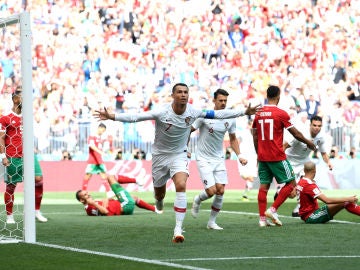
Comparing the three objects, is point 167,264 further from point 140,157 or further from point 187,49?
point 187,49

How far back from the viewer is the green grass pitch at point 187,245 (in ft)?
29.5

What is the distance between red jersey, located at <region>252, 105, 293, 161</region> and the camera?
14031 mm

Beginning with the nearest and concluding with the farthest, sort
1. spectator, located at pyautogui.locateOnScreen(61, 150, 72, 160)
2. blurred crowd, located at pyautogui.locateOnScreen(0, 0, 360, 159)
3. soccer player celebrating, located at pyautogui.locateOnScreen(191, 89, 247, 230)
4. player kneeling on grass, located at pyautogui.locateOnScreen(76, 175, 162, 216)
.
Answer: soccer player celebrating, located at pyautogui.locateOnScreen(191, 89, 247, 230) → player kneeling on grass, located at pyautogui.locateOnScreen(76, 175, 162, 216) → spectator, located at pyautogui.locateOnScreen(61, 150, 72, 160) → blurred crowd, located at pyautogui.locateOnScreen(0, 0, 360, 159)

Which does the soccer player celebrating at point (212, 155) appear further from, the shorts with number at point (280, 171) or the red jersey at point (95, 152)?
the red jersey at point (95, 152)

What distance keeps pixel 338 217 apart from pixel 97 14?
17.9 m

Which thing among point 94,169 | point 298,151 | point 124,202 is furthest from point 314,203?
point 94,169

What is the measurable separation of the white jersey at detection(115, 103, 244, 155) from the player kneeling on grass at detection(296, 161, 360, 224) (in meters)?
2.71

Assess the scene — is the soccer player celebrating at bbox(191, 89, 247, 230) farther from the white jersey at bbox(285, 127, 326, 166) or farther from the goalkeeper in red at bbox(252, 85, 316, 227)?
the white jersey at bbox(285, 127, 326, 166)

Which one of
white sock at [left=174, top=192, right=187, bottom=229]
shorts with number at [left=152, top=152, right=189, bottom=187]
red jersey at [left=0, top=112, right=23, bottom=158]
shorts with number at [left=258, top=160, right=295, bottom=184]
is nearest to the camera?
white sock at [left=174, top=192, right=187, bottom=229]

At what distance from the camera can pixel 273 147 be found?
1413 cm

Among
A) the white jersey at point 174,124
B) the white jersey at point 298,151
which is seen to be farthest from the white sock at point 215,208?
the white jersey at point 298,151

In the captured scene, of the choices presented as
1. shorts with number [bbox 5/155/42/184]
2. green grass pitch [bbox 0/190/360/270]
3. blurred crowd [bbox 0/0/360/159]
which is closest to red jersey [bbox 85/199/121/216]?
green grass pitch [bbox 0/190/360/270]

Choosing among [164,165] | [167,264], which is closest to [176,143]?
[164,165]

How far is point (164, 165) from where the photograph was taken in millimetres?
12203
